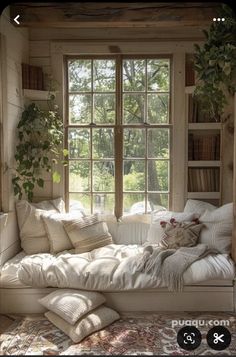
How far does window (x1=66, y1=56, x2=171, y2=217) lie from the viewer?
2764mm

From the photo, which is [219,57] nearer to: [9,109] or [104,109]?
[104,109]

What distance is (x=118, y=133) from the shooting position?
9.16 feet

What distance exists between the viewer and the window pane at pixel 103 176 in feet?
9.29

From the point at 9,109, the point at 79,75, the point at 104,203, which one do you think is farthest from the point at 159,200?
the point at 9,109

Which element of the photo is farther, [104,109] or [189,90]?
[104,109]

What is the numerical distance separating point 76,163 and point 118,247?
2.60ft

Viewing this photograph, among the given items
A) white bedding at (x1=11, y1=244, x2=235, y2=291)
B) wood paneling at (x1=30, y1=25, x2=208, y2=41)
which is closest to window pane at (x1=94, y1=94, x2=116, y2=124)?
wood paneling at (x1=30, y1=25, x2=208, y2=41)

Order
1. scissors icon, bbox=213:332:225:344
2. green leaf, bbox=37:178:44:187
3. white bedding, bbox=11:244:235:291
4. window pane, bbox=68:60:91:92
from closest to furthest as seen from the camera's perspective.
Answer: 1. scissors icon, bbox=213:332:225:344
2. white bedding, bbox=11:244:235:291
3. green leaf, bbox=37:178:44:187
4. window pane, bbox=68:60:91:92

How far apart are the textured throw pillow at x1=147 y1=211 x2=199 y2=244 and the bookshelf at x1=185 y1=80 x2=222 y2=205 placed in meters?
0.27

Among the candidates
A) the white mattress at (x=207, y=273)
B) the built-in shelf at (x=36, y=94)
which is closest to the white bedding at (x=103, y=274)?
the white mattress at (x=207, y=273)

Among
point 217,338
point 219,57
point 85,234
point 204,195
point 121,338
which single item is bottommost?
point 121,338

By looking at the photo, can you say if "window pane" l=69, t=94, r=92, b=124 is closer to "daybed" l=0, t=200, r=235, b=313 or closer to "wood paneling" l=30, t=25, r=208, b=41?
"wood paneling" l=30, t=25, r=208, b=41

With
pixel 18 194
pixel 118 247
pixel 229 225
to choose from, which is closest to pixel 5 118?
pixel 18 194

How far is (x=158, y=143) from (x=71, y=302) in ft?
4.78
